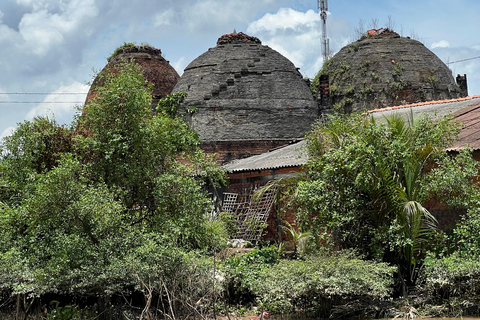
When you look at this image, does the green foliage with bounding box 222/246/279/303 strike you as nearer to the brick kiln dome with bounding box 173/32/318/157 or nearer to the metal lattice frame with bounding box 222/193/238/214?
the metal lattice frame with bounding box 222/193/238/214

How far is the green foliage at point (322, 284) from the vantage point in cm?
1008

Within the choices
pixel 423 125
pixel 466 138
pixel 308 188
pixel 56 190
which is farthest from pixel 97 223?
pixel 466 138

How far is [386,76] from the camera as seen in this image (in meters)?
28.2

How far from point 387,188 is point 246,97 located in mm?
17271

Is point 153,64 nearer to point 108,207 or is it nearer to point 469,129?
point 469,129

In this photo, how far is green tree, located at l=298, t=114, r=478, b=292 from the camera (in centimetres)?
1137

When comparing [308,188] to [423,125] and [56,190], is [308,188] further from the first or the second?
[56,190]

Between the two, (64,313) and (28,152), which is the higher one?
(28,152)

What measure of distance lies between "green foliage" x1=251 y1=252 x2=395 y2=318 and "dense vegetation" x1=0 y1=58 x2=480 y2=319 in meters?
0.03

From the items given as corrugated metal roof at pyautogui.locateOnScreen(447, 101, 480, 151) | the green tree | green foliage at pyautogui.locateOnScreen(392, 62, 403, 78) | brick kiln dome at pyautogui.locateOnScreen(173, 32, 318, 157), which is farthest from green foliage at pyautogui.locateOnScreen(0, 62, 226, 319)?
green foliage at pyautogui.locateOnScreen(392, 62, 403, 78)

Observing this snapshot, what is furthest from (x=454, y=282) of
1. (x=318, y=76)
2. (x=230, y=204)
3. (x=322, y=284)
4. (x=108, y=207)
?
(x=318, y=76)

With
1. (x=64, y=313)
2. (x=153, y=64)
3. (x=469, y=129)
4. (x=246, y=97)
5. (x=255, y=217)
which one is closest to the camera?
(x=64, y=313)

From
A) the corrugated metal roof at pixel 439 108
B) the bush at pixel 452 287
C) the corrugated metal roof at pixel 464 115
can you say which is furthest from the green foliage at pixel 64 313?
the corrugated metal roof at pixel 439 108

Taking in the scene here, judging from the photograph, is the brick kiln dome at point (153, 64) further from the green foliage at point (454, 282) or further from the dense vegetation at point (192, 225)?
the green foliage at point (454, 282)
